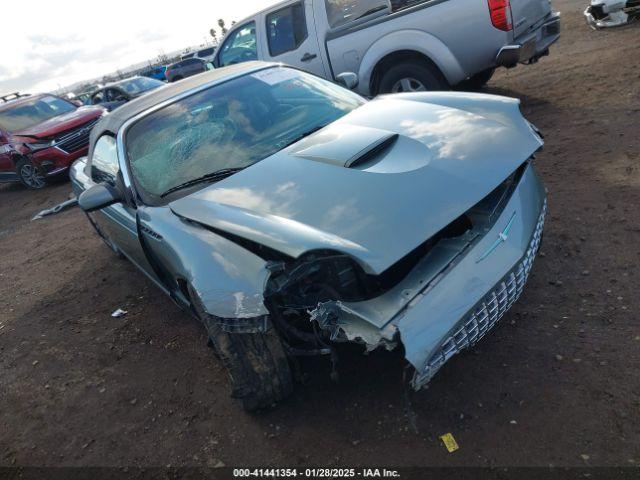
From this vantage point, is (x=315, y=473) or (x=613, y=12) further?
(x=613, y=12)

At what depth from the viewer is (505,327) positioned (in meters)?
2.64

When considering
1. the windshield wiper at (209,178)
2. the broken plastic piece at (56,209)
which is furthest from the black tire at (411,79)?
the broken plastic piece at (56,209)

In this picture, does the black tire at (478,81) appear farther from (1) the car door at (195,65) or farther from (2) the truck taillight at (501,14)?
(1) the car door at (195,65)

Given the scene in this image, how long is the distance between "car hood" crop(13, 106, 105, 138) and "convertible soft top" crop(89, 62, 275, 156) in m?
6.21

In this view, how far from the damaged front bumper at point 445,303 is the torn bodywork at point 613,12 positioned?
26.5ft

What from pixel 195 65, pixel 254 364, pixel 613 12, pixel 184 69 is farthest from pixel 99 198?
Answer: pixel 195 65

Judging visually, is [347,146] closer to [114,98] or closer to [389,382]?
[389,382]

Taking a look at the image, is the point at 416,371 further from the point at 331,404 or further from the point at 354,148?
the point at 354,148

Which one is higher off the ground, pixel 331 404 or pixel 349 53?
pixel 349 53

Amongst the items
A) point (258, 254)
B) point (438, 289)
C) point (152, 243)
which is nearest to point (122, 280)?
point (152, 243)

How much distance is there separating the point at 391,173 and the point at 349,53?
4.42m

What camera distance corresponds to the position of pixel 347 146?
8.61ft

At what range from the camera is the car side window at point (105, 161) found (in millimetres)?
3373

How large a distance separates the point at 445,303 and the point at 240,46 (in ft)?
21.5
